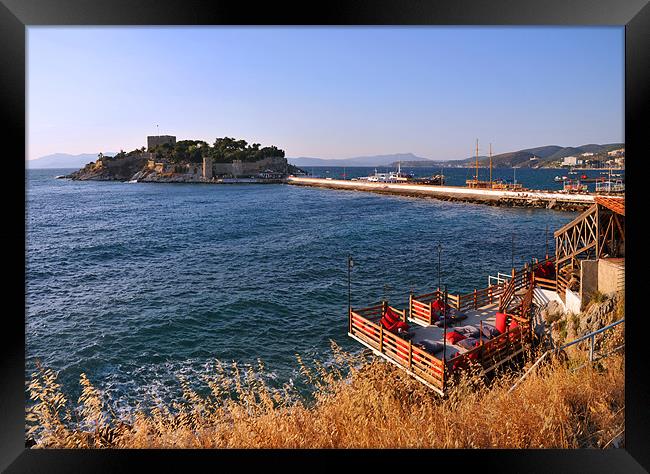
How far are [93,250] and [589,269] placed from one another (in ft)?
70.7

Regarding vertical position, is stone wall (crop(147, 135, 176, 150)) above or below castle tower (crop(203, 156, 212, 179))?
above

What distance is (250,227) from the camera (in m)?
28.5

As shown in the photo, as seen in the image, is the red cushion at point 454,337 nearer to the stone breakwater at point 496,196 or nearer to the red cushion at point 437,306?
the red cushion at point 437,306

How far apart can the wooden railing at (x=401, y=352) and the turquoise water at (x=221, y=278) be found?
1623 millimetres

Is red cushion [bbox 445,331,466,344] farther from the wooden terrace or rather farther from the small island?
the small island

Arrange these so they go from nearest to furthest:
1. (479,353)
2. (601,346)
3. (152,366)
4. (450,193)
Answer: (601,346)
(479,353)
(152,366)
(450,193)

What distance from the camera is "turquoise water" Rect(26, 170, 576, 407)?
9383mm

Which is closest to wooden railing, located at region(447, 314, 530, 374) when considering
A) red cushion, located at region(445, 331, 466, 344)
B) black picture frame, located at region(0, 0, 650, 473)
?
red cushion, located at region(445, 331, 466, 344)

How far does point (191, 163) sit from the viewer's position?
76812mm

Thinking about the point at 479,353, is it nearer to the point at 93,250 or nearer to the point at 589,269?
the point at 589,269

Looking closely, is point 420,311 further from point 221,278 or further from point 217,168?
point 217,168

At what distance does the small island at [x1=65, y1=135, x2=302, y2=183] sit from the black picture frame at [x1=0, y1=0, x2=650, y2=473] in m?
72.4

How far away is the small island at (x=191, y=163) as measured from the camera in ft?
249
